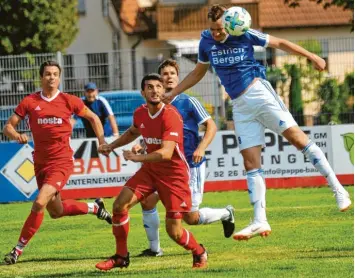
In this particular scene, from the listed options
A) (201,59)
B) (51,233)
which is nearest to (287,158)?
(51,233)

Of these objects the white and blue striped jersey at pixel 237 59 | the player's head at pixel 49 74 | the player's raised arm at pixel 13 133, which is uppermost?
the white and blue striped jersey at pixel 237 59

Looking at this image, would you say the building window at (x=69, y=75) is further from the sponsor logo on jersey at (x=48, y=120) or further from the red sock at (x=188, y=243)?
the red sock at (x=188, y=243)

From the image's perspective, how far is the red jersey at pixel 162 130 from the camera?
11.8 meters

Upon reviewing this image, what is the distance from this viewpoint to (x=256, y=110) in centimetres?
1216

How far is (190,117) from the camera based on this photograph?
13.4 meters

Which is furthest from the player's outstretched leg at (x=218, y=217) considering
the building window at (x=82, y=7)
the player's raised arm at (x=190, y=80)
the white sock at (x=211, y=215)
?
the building window at (x=82, y=7)

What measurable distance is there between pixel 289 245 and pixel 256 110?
2210 mm

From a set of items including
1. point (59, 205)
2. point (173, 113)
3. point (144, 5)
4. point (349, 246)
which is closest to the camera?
point (173, 113)

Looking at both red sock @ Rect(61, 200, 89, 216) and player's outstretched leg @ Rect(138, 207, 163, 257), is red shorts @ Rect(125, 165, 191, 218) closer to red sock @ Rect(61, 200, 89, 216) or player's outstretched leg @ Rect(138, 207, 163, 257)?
player's outstretched leg @ Rect(138, 207, 163, 257)

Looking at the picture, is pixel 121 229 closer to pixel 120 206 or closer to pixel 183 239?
pixel 120 206

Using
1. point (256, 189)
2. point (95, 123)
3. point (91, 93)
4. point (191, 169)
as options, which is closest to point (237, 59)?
point (256, 189)

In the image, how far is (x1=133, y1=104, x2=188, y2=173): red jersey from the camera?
1184 centimetres

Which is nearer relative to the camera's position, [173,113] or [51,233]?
[173,113]

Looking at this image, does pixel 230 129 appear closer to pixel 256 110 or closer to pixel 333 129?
pixel 333 129
